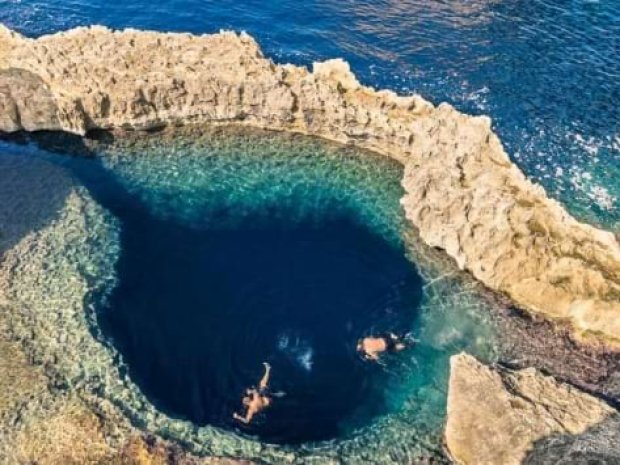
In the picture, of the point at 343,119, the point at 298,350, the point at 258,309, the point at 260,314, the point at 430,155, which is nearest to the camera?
the point at 298,350

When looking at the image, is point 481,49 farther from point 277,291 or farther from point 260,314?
point 260,314

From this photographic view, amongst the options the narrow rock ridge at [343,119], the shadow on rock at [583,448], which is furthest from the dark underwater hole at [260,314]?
the shadow on rock at [583,448]

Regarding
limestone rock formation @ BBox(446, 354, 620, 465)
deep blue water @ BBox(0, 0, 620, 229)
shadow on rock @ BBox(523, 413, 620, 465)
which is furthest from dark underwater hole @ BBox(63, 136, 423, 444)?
deep blue water @ BBox(0, 0, 620, 229)

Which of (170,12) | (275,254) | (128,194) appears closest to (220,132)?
(128,194)

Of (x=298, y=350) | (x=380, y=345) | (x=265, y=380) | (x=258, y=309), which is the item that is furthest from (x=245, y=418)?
(x=380, y=345)

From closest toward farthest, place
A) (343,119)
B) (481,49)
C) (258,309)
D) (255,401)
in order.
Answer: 1. (255,401)
2. (258,309)
3. (343,119)
4. (481,49)

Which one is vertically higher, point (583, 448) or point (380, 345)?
point (583, 448)
